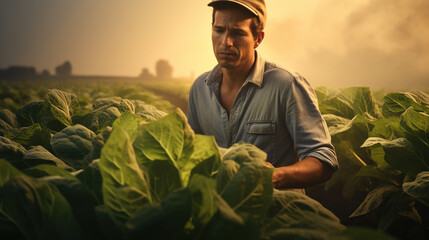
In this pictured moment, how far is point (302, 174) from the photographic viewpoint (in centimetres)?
185

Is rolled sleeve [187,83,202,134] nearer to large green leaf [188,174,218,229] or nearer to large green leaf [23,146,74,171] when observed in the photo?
large green leaf [23,146,74,171]

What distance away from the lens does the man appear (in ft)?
→ 7.16

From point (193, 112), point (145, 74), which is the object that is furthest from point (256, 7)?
point (145, 74)

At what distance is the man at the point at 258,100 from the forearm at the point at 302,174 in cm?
1

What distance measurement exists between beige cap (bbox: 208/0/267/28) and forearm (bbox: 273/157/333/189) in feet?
3.42

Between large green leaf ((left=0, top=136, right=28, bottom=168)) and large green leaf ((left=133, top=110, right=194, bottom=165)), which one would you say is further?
large green leaf ((left=0, top=136, right=28, bottom=168))

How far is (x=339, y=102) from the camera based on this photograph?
12.7 ft

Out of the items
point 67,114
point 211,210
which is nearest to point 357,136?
point 67,114

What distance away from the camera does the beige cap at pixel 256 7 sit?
229 cm

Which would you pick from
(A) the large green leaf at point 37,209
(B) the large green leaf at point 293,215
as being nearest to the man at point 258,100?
(B) the large green leaf at point 293,215

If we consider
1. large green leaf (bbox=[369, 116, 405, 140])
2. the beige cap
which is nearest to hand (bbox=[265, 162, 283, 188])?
the beige cap

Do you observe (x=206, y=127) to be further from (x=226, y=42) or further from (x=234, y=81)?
(x=226, y=42)

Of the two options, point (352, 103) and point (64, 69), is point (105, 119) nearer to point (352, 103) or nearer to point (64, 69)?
point (352, 103)

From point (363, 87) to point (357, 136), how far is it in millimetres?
725
